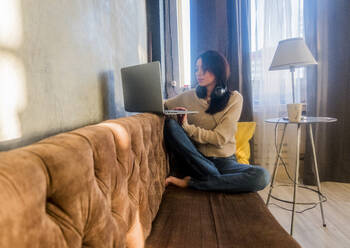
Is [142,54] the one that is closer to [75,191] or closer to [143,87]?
[143,87]

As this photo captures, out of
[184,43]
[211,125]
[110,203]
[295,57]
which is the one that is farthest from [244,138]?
[110,203]

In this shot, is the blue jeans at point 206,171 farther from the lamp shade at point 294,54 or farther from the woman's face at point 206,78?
the lamp shade at point 294,54

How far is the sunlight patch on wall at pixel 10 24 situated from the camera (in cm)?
46

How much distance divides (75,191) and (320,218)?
1.80 m

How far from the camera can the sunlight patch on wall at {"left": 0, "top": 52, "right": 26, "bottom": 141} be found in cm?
46

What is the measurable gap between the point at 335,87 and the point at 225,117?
1.35 m

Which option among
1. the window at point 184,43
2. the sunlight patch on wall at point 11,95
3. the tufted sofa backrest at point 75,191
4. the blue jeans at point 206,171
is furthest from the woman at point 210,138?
the sunlight patch on wall at point 11,95

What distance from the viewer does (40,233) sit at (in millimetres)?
319

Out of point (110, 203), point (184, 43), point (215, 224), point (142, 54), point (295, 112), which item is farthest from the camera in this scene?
point (184, 43)

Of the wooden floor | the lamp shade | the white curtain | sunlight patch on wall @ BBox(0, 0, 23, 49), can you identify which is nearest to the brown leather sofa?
sunlight patch on wall @ BBox(0, 0, 23, 49)

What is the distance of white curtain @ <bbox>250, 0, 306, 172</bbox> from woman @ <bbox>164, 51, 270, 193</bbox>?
0.77 metres

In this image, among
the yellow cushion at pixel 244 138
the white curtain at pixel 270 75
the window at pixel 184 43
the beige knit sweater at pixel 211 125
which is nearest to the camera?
the beige knit sweater at pixel 211 125

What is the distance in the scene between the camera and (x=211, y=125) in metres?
1.66

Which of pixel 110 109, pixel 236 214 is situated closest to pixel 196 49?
pixel 110 109
